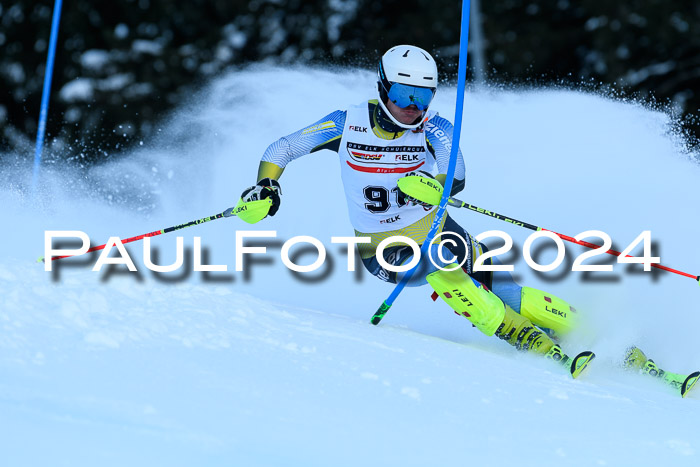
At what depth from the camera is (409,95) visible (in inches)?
193

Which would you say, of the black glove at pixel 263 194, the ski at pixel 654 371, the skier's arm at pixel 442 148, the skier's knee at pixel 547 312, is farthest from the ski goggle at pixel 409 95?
the ski at pixel 654 371

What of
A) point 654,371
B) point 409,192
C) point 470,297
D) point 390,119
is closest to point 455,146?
point 409,192

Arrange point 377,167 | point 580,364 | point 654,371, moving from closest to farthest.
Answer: point 580,364, point 654,371, point 377,167

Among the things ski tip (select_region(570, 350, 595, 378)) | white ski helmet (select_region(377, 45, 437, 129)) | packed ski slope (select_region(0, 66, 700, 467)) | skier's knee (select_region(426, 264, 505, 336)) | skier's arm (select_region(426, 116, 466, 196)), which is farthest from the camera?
skier's arm (select_region(426, 116, 466, 196))

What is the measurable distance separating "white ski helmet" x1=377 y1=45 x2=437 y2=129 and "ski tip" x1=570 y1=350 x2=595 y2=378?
4.57 feet

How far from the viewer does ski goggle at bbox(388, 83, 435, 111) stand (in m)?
4.89

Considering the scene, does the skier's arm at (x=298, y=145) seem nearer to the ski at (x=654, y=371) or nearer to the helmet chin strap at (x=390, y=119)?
the helmet chin strap at (x=390, y=119)

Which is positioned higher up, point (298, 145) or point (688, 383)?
point (298, 145)

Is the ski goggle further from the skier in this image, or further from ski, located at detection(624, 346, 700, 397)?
ski, located at detection(624, 346, 700, 397)

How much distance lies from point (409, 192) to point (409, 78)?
0.53 metres

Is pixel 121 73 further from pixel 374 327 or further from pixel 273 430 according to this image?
pixel 273 430

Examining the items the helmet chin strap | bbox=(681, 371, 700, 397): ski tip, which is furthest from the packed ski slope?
the helmet chin strap

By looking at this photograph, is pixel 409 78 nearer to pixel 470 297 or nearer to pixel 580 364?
pixel 470 297

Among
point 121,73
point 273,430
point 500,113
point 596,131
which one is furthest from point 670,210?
point 121,73
